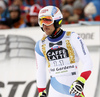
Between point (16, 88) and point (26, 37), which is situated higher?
point (26, 37)

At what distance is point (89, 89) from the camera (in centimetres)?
545

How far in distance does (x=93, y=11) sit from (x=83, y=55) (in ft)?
13.0

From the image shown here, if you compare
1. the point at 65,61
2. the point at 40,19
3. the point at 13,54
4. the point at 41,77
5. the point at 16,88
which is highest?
the point at 40,19

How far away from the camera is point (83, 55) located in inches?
141

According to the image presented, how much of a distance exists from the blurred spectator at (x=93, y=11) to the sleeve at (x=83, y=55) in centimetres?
362

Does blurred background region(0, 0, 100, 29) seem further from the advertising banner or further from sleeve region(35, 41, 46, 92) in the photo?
sleeve region(35, 41, 46, 92)

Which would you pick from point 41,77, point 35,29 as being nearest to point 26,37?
point 35,29

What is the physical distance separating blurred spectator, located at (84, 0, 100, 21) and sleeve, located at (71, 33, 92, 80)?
3621 mm

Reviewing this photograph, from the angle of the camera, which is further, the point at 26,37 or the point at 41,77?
the point at 26,37

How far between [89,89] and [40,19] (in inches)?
87.6

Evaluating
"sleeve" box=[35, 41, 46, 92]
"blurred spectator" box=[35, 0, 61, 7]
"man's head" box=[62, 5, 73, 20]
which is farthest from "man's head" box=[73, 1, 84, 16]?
"sleeve" box=[35, 41, 46, 92]

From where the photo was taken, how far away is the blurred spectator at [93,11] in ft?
23.8

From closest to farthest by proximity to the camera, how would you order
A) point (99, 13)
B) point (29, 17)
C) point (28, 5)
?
1. point (29, 17)
2. point (99, 13)
3. point (28, 5)

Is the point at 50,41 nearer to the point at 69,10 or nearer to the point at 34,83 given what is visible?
the point at 34,83
